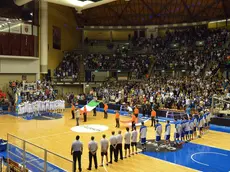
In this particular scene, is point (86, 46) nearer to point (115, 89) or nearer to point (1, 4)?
point (115, 89)

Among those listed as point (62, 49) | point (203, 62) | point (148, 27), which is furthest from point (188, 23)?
point (62, 49)

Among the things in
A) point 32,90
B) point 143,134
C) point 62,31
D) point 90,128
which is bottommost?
point 90,128

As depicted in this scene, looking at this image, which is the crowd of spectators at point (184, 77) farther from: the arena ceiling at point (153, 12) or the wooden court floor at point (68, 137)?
the wooden court floor at point (68, 137)

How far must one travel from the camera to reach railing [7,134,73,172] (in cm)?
748

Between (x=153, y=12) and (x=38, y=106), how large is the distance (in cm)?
2450

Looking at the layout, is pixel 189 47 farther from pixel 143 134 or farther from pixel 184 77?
pixel 143 134

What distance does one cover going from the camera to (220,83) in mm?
26953

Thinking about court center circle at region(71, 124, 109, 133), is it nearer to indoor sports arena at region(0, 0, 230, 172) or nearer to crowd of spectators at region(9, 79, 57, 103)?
indoor sports arena at region(0, 0, 230, 172)

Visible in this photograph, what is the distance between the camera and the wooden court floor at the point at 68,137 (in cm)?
1142

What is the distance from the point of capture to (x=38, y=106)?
25.0m

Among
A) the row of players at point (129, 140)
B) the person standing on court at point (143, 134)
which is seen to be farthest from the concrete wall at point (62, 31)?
the person standing on court at point (143, 134)

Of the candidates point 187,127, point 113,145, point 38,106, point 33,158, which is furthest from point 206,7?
point 33,158

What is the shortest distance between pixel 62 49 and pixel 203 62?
21.5 m

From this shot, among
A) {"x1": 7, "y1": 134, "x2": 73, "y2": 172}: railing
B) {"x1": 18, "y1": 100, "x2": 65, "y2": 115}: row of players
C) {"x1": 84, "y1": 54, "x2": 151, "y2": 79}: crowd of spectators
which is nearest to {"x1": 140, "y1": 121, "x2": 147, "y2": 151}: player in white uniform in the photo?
{"x1": 7, "y1": 134, "x2": 73, "y2": 172}: railing
